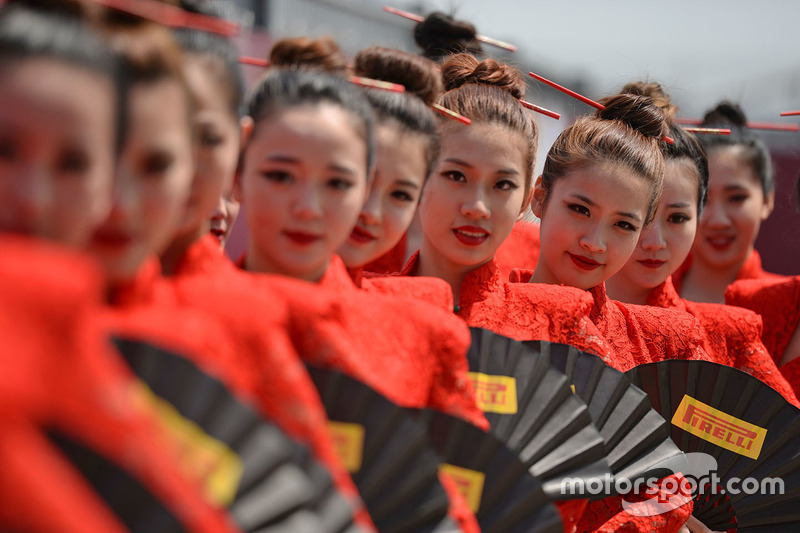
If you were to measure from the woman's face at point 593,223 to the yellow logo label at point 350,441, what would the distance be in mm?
1363

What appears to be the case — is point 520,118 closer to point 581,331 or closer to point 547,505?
point 581,331

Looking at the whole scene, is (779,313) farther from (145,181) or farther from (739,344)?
(145,181)

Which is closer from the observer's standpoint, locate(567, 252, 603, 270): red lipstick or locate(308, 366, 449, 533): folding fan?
locate(308, 366, 449, 533): folding fan

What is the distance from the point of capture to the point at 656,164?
2.88 meters

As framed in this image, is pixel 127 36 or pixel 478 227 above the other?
pixel 127 36

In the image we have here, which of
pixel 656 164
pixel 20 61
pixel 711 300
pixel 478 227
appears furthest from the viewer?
pixel 711 300

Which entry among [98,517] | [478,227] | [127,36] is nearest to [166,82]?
[127,36]

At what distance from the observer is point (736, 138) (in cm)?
422

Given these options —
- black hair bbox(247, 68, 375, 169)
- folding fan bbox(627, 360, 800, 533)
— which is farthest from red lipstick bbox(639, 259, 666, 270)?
black hair bbox(247, 68, 375, 169)

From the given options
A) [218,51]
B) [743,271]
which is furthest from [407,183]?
[743,271]

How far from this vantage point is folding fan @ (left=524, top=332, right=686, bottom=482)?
2.36 meters

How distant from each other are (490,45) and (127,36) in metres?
2.26

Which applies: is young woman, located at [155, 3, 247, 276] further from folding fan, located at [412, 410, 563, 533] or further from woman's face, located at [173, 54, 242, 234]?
folding fan, located at [412, 410, 563, 533]

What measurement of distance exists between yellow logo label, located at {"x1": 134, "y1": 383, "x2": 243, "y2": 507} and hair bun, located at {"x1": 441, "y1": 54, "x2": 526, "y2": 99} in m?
1.70
